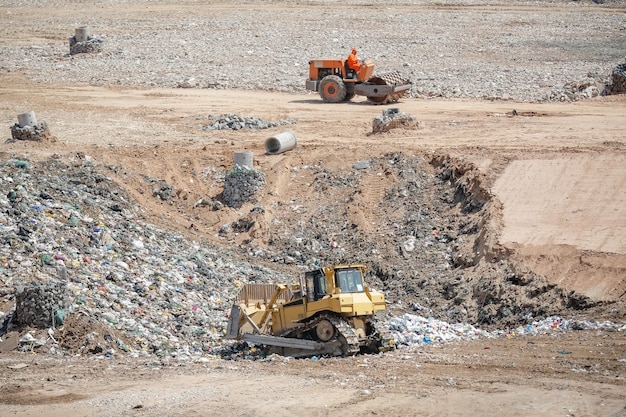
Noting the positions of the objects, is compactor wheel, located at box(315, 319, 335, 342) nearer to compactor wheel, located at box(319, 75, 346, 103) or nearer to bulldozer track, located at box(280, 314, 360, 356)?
bulldozer track, located at box(280, 314, 360, 356)

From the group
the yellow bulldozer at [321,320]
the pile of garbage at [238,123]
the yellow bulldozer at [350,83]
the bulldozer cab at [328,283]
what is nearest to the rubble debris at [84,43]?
the yellow bulldozer at [350,83]

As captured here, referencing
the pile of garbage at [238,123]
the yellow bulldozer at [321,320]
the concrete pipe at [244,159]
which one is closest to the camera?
the yellow bulldozer at [321,320]

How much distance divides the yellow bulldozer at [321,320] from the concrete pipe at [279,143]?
793cm

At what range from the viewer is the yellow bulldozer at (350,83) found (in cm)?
2670

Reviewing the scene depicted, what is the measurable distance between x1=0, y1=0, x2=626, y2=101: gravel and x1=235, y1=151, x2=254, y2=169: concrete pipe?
340 inches

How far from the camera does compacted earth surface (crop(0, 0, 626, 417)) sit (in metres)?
11.8

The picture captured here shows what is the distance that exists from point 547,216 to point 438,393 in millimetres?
7505

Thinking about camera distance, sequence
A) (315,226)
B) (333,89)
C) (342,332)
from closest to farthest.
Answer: (342,332) < (315,226) < (333,89)

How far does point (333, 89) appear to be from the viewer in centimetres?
2727

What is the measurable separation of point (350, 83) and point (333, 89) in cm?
51

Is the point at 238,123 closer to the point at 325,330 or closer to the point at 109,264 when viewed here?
the point at 109,264

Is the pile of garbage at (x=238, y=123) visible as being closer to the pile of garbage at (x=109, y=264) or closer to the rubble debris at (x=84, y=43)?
the pile of garbage at (x=109, y=264)

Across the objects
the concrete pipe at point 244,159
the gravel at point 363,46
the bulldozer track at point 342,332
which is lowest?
the bulldozer track at point 342,332

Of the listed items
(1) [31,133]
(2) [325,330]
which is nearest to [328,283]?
(2) [325,330]
